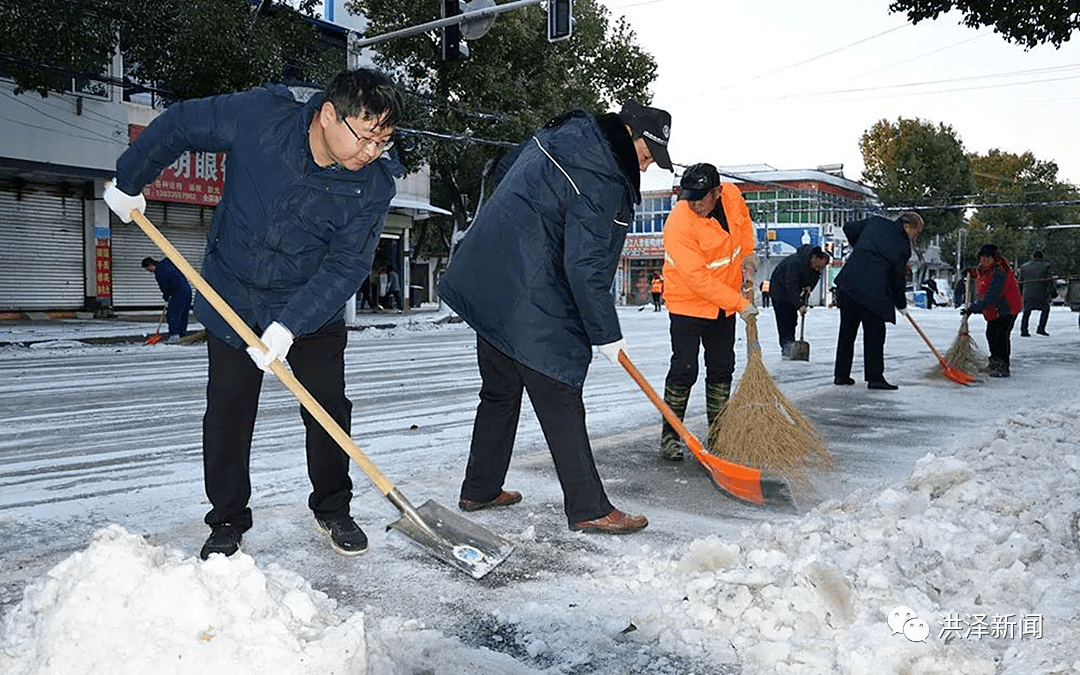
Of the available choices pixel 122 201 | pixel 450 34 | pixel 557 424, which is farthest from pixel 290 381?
pixel 450 34

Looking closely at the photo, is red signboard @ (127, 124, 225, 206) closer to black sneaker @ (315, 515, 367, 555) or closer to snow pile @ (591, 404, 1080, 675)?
black sneaker @ (315, 515, 367, 555)

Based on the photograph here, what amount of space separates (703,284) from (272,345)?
8.95 ft

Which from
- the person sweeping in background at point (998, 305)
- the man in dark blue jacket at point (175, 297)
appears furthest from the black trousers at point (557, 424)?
the man in dark blue jacket at point (175, 297)

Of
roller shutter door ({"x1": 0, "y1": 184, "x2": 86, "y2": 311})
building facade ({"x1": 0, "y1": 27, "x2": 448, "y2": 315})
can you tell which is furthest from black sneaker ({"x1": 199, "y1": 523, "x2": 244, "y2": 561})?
roller shutter door ({"x1": 0, "y1": 184, "x2": 86, "y2": 311})

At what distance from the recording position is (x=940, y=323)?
2212 centimetres

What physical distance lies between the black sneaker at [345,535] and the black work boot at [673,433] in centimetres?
223

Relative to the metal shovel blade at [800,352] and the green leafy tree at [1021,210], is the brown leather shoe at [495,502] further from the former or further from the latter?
the green leafy tree at [1021,210]

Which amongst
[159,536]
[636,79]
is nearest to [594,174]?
[159,536]

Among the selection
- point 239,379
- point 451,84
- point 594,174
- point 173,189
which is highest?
point 451,84

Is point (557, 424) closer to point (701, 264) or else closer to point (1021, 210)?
point (701, 264)

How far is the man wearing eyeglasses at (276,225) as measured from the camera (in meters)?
3.05

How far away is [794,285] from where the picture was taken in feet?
39.5

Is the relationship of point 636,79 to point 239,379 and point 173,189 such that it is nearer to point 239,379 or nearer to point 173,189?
point 173,189

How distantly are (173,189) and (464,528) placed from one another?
68.3 feet
